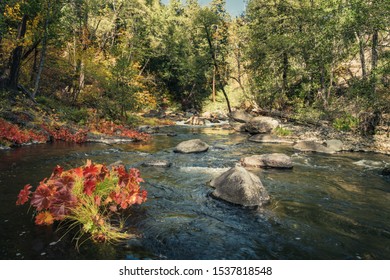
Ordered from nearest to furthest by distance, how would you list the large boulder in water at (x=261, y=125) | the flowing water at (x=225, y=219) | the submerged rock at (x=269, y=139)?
1. the flowing water at (x=225, y=219)
2. the submerged rock at (x=269, y=139)
3. the large boulder in water at (x=261, y=125)

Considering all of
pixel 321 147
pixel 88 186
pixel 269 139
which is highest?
pixel 88 186

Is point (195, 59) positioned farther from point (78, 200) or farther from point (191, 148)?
point (78, 200)

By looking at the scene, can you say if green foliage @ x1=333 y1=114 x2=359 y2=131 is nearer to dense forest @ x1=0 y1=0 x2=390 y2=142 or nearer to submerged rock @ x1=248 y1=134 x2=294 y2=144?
dense forest @ x1=0 y1=0 x2=390 y2=142

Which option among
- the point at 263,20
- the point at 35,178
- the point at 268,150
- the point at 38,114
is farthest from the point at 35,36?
the point at 263,20

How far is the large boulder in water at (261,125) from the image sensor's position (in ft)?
70.8

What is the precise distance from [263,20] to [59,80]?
20303 millimetres

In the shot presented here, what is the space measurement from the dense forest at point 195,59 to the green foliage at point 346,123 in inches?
2.6

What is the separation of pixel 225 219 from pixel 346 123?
17298 mm

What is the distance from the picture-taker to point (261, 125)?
21906 millimetres

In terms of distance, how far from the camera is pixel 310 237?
5223mm

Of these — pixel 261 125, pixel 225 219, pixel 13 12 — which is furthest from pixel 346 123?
pixel 13 12

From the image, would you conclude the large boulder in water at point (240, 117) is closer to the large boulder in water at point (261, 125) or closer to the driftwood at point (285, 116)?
the driftwood at point (285, 116)

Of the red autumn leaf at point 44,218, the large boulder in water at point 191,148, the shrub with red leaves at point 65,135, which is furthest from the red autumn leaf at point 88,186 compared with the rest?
the shrub with red leaves at point 65,135

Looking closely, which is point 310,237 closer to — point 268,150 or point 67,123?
point 268,150
